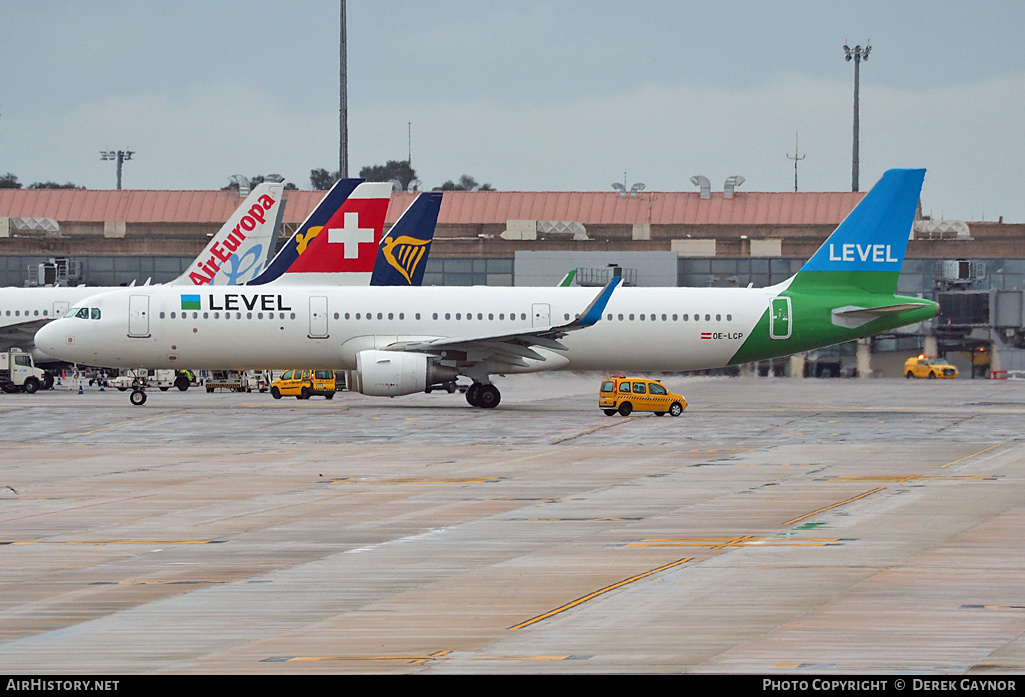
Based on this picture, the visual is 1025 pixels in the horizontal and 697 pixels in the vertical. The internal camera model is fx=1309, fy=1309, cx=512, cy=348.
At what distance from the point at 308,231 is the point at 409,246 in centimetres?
477

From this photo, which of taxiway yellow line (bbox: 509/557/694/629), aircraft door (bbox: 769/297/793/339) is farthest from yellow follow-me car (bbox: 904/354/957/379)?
taxiway yellow line (bbox: 509/557/694/629)

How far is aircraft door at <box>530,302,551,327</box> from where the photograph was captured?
4678 centimetres

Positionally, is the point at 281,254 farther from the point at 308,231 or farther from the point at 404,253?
the point at 404,253

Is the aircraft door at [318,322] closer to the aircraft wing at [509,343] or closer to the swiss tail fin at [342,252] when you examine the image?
the aircraft wing at [509,343]

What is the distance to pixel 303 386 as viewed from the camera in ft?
184

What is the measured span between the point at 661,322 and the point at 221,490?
25227 millimetres

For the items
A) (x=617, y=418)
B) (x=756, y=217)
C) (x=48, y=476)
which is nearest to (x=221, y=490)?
(x=48, y=476)

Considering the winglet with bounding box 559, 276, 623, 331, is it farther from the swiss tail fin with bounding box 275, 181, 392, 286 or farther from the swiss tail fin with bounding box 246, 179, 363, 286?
the swiss tail fin with bounding box 246, 179, 363, 286

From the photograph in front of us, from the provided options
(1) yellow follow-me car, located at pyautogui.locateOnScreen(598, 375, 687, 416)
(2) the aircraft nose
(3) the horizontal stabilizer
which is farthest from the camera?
(3) the horizontal stabilizer

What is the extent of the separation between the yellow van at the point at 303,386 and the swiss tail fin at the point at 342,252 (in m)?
5.71

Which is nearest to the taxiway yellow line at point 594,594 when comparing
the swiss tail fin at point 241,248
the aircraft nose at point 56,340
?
the aircraft nose at point 56,340

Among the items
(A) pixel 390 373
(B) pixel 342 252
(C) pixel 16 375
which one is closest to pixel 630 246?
(B) pixel 342 252

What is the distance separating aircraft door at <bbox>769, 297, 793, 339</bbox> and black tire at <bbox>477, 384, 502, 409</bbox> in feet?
33.9

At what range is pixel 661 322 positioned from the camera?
154 ft
